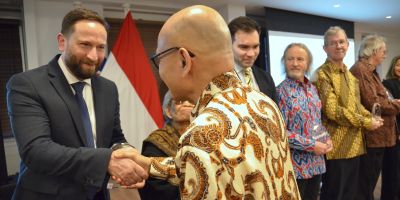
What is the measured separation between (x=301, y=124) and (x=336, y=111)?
0.42 metres

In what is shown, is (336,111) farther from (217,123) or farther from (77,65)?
(217,123)

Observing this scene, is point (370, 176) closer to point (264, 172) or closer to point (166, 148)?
point (166, 148)

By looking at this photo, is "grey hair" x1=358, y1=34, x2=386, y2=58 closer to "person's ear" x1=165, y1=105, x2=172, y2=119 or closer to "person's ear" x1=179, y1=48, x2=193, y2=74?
"person's ear" x1=165, y1=105, x2=172, y2=119

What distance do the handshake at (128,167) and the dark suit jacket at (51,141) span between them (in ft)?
0.09

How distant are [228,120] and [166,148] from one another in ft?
2.69

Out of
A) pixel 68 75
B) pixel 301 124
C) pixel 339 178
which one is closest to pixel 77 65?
pixel 68 75

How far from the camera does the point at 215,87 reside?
2.32ft

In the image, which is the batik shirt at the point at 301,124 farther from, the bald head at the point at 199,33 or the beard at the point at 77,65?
the bald head at the point at 199,33

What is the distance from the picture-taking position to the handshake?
1.07m

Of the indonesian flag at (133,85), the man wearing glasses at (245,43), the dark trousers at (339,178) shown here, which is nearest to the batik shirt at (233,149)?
the man wearing glasses at (245,43)

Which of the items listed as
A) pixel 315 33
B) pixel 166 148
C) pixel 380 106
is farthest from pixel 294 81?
pixel 315 33

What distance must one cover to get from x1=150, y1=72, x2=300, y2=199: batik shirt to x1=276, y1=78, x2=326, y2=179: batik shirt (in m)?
1.36

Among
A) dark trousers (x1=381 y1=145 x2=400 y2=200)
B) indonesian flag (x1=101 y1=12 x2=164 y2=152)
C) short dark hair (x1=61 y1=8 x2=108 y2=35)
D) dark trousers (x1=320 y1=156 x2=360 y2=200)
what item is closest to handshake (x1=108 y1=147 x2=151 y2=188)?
short dark hair (x1=61 y1=8 x2=108 y2=35)

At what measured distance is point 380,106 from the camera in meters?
2.65
